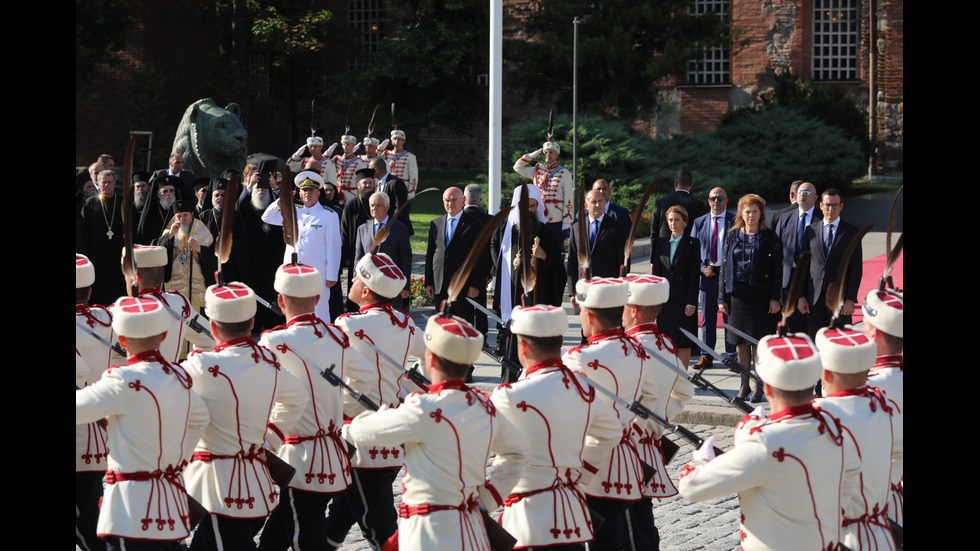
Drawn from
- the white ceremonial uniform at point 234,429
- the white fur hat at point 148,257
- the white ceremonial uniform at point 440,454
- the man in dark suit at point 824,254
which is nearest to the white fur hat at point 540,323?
the white ceremonial uniform at point 440,454

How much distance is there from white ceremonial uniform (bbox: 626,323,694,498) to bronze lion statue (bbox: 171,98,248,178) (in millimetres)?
15789

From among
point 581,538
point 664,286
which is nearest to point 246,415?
point 581,538

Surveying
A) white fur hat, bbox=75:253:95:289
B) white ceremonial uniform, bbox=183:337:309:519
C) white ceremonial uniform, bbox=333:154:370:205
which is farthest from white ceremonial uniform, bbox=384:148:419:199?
white ceremonial uniform, bbox=183:337:309:519

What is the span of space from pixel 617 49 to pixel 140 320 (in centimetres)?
2590

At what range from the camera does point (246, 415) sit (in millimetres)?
5770

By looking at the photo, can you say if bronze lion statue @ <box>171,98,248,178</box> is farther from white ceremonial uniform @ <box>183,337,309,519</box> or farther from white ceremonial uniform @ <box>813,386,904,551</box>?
white ceremonial uniform @ <box>813,386,904,551</box>

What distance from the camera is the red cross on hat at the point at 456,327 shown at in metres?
5.11

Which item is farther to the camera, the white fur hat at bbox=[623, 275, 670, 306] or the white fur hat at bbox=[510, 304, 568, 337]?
the white fur hat at bbox=[623, 275, 670, 306]

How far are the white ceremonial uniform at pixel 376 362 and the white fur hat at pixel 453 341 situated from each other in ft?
5.10

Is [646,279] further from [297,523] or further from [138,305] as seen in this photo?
[138,305]

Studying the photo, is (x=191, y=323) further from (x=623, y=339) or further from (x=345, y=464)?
(x=623, y=339)

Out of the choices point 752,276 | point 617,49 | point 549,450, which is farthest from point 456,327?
point 617,49

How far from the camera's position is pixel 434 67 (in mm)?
32875

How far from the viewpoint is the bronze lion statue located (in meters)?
21.3
